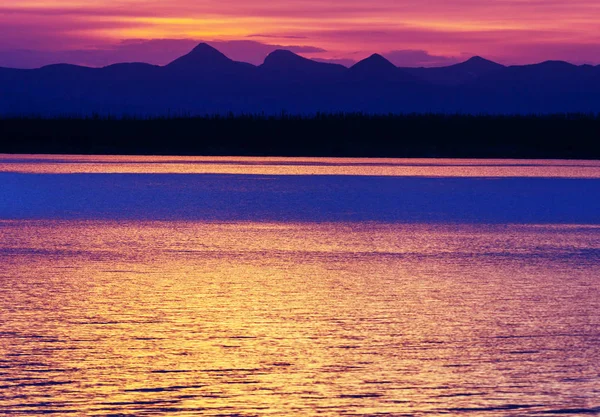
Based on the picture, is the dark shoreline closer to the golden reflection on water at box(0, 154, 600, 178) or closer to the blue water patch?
the golden reflection on water at box(0, 154, 600, 178)

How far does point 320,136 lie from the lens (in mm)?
46969

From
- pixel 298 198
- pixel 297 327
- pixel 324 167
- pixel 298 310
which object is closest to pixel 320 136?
pixel 324 167

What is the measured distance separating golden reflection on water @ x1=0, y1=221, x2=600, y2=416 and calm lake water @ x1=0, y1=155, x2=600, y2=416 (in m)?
0.02

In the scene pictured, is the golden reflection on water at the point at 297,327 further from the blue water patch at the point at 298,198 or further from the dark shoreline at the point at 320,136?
the dark shoreline at the point at 320,136

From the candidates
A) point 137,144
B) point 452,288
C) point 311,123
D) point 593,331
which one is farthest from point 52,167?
point 593,331

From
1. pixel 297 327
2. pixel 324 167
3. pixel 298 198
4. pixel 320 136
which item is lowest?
pixel 297 327

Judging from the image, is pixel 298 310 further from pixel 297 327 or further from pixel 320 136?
pixel 320 136

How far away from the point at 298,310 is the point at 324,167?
25.1 metres

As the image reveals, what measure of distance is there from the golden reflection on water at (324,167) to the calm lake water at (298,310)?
36.7 feet

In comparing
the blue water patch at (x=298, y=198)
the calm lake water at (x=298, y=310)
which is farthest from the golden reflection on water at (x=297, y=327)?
the blue water patch at (x=298, y=198)

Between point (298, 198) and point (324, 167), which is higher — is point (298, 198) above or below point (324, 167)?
below

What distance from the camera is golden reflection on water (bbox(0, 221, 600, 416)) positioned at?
6.20 m

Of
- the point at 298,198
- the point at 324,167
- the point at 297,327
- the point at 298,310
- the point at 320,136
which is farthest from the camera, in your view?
the point at 320,136

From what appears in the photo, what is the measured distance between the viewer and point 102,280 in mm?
10219
